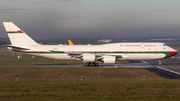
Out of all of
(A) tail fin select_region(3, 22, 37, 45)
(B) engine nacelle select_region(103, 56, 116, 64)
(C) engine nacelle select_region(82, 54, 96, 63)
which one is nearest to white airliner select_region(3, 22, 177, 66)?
(A) tail fin select_region(3, 22, 37, 45)

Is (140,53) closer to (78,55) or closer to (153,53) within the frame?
(153,53)

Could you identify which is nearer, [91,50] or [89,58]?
[89,58]

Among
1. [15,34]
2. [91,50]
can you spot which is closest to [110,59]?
[91,50]

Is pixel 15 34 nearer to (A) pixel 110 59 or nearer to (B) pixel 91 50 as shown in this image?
(B) pixel 91 50

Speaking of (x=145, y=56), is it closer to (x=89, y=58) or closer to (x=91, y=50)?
(x=91, y=50)

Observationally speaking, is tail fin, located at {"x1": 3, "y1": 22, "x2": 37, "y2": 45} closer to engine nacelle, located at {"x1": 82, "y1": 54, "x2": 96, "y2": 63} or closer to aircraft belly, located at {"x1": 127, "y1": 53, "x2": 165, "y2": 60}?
engine nacelle, located at {"x1": 82, "y1": 54, "x2": 96, "y2": 63}

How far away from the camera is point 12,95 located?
1633 centimetres

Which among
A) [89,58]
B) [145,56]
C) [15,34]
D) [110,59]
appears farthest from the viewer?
[15,34]

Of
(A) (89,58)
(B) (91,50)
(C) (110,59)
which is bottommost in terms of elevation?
(C) (110,59)

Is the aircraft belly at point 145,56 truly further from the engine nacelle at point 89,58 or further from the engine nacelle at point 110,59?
the engine nacelle at point 89,58

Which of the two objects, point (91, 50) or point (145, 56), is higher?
point (91, 50)

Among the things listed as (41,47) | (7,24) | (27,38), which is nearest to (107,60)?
(41,47)

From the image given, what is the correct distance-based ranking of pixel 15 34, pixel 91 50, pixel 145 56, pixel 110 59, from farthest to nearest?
pixel 15 34 → pixel 145 56 → pixel 91 50 → pixel 110 59

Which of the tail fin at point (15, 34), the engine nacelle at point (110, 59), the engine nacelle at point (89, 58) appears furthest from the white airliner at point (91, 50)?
the engine nacelle at point (110, 59)
